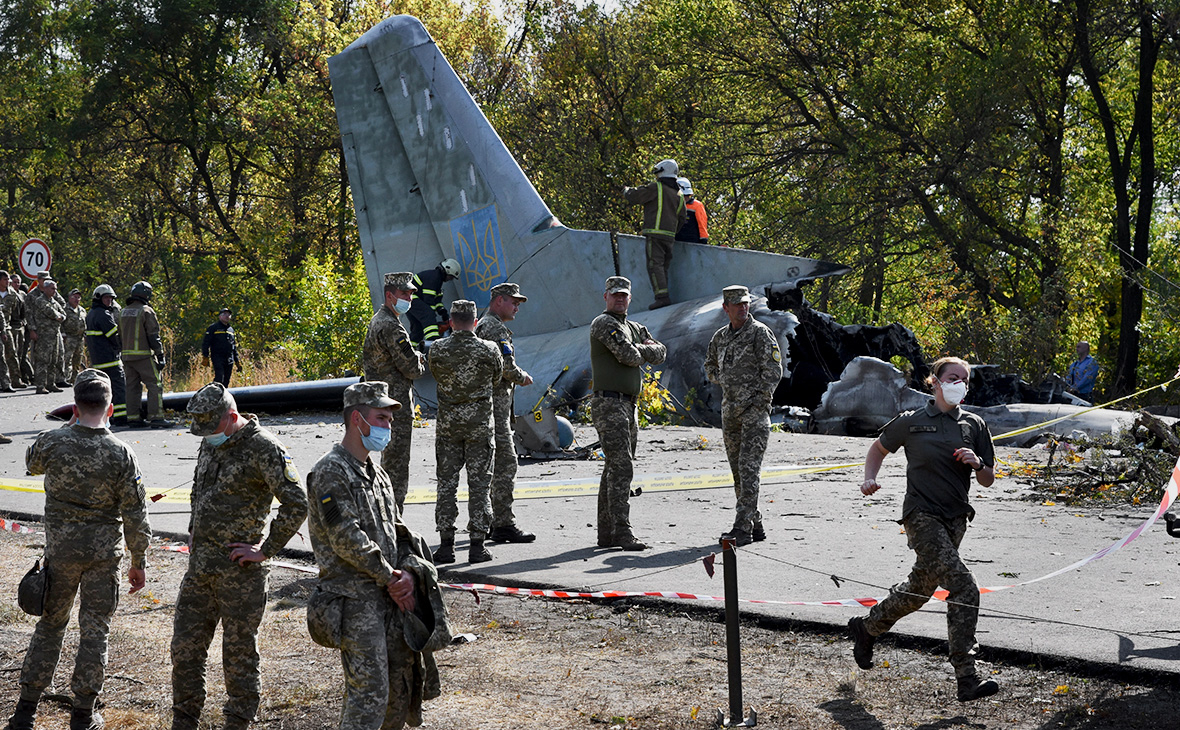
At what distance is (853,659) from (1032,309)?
18.5 meters

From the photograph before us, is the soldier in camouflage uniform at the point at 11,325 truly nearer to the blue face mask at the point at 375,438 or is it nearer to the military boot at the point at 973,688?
the blue face mask at the point at 375,438

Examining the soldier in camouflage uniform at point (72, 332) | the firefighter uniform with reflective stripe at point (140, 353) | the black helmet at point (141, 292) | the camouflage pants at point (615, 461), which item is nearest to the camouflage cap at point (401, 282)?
the camouflage pants at point (615, 461)

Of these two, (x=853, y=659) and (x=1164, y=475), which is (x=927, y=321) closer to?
(x=1164, y=475)

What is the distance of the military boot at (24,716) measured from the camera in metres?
5.28

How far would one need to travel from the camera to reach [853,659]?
591cm

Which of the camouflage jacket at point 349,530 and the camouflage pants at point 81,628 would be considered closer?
the camouflage jacket at point 349,530

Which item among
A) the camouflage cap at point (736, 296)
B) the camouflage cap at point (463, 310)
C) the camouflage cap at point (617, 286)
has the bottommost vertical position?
the camouflage cap at point (463, 310)

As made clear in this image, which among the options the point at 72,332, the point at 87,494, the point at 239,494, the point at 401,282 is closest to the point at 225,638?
the point at 239,494

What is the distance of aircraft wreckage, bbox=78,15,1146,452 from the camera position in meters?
14.8

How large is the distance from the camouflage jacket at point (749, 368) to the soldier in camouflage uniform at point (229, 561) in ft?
13.8

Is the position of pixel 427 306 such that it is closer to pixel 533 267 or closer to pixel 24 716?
pixel 533 267

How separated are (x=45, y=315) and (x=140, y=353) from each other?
6.92 metres

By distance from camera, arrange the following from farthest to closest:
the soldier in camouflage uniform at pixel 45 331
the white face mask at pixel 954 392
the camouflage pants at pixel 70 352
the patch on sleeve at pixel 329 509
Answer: the camouflage pants at pixel 70 352 < the soldier in camouflage uniform at pixel 45 331 < the white face mask at pixel 954 392 < the patch on sleeve at pixel 329 509

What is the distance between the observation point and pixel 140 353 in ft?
51.3
